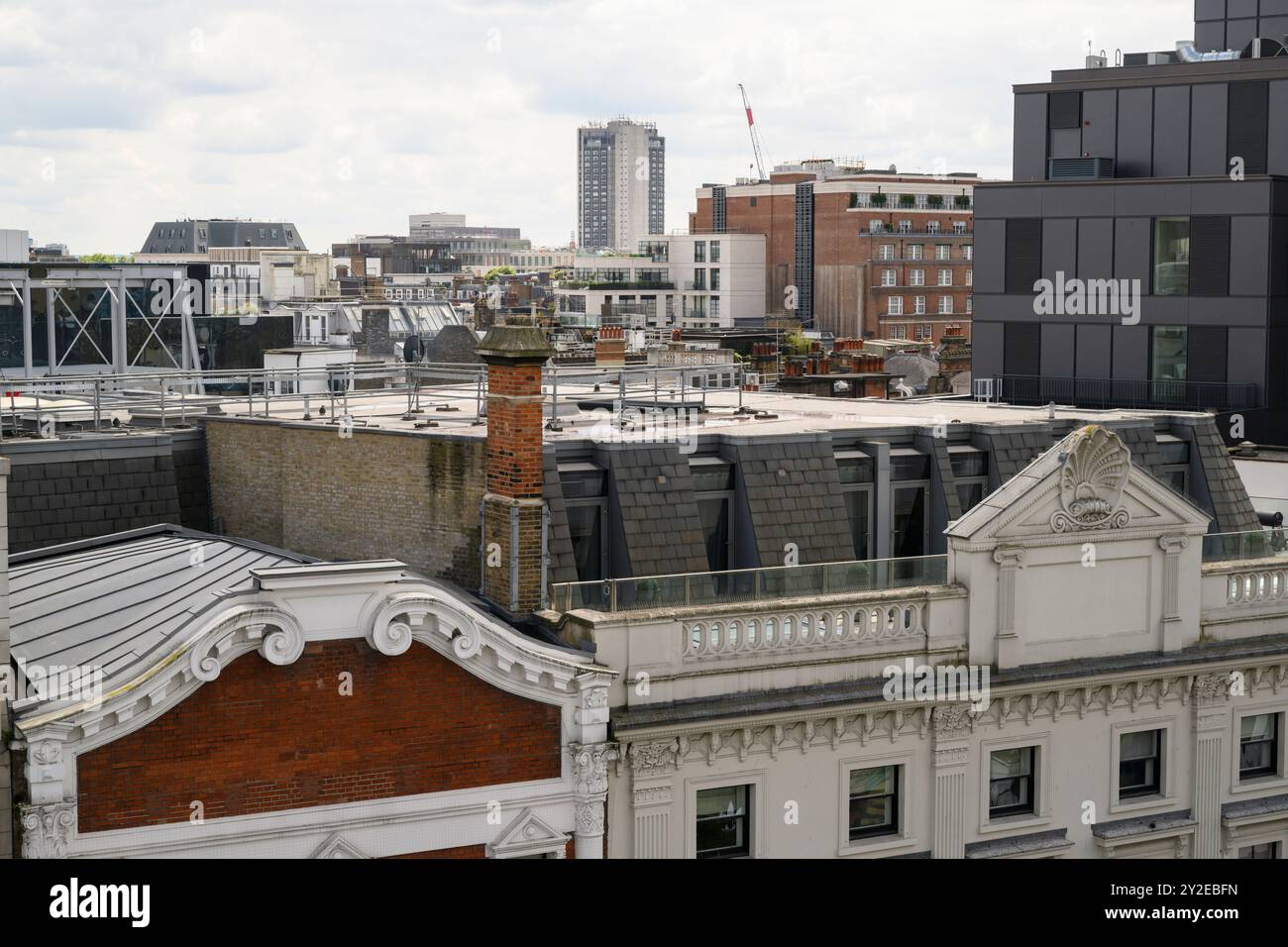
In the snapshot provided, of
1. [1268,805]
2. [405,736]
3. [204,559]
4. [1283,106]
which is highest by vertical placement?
[1283,106]

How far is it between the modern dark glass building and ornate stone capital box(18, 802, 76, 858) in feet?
117

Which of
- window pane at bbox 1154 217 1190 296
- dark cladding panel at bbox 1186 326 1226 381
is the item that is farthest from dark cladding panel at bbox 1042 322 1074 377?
dark cladding panel at bbox 1186 326 1226 381

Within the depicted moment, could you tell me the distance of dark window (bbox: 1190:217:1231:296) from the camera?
50312 mm

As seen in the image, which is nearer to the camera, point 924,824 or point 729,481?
point 924,824

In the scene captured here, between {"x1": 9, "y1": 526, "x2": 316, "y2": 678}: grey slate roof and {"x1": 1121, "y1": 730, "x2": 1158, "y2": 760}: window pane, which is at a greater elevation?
{"x1": 9, "y1": 526, "x2": 316, "y2": 678}: grey slate roof

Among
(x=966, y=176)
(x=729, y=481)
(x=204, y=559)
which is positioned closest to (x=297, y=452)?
(x=204, y=559)

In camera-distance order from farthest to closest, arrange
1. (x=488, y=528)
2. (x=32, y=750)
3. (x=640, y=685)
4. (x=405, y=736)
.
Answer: (x=488, y=528) < (x=640, y=685) < (x=405, y=736) < (x=32, y=750)

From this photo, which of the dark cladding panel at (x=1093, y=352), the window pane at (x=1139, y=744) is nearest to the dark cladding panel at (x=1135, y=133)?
the dark cladding panel at (x=1093, y=352)

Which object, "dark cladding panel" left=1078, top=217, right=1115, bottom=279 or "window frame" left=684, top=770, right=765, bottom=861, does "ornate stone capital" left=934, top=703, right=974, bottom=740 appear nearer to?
"window frame" left=684, top=770, right=765, bottom=861

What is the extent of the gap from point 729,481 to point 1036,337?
29202 mm

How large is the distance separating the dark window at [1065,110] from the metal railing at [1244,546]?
29791 millimetres

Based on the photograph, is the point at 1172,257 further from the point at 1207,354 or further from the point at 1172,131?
the point at 1172,131

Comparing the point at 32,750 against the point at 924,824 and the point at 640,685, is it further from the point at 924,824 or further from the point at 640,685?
the point at 924,824
